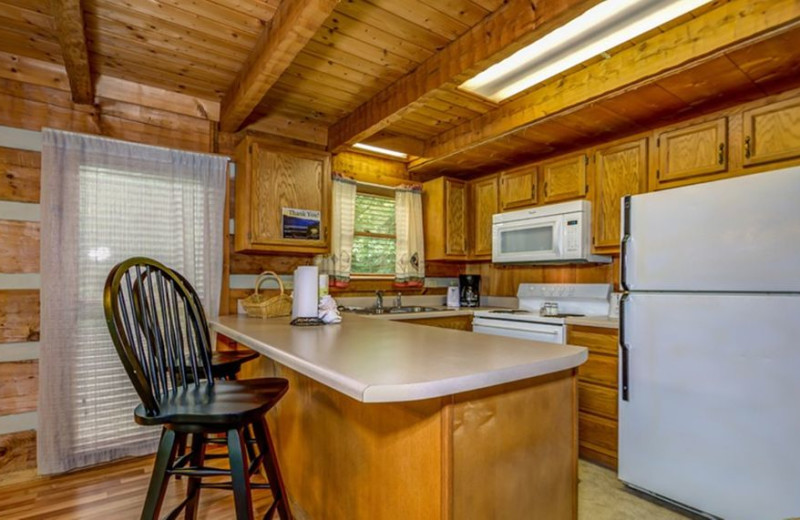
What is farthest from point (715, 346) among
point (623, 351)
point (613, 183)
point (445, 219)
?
point (445, 219)

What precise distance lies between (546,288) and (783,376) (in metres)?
1.80

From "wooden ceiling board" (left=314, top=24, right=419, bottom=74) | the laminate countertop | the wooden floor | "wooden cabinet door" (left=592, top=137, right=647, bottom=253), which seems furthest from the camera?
"wooden cabinet door" (left=592, top=137, right=647, bottom=253)

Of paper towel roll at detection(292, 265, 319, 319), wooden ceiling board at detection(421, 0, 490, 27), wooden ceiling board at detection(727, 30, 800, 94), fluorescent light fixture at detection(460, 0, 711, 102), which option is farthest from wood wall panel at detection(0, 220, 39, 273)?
wooden ceiling board at detection(727, 30, 800, 94)

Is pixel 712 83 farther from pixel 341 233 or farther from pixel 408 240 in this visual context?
pixel 341 233

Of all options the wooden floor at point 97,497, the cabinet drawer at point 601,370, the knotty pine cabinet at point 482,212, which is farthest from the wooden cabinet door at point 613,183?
the wooden floor at point 97,497

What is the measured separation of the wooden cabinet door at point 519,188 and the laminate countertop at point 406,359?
1.98 m

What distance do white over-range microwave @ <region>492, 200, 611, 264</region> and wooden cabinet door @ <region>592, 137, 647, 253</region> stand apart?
0.26 feet

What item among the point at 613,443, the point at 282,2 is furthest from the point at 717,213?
the point at 282,2

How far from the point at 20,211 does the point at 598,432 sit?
3755 mm

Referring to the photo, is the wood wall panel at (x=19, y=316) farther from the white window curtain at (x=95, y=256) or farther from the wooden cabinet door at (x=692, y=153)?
the wooden cabinet door at (x=692, y=153)

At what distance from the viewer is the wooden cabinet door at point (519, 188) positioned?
11.1 ft

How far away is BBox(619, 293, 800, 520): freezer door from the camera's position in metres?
1.75

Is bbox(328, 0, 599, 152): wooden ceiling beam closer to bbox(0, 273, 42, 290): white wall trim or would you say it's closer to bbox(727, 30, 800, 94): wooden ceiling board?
bbox(727, 30, 800, 94): wooden ceiling board

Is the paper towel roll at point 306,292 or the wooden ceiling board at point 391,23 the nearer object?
the wooden ceiling board at point 391,23
